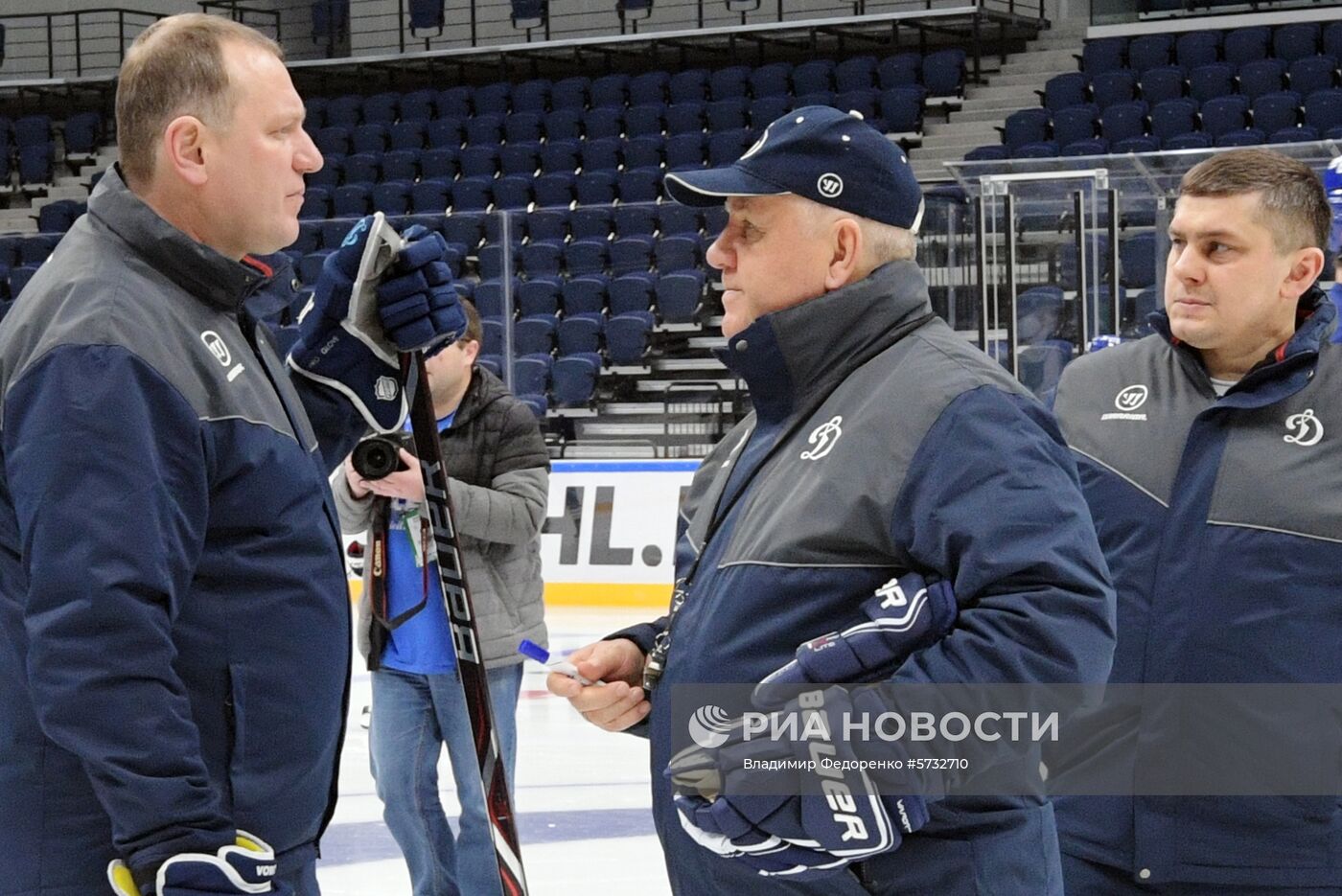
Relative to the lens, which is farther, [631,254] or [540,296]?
[631,254]

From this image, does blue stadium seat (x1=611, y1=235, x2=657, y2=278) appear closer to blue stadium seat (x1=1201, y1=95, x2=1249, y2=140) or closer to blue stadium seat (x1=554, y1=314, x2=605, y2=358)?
blue stadium seat (x1=554, y1=314, x2=605, y2=358)

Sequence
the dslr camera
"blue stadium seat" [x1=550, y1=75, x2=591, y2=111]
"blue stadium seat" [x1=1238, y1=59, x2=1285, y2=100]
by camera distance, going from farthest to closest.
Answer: "blue stadium seat" [x1=550, y1=75, x2=591, y2=111], "blue stadium seat" [x1=1238, y1=59, x2=1285, y2=100], the dslr camera

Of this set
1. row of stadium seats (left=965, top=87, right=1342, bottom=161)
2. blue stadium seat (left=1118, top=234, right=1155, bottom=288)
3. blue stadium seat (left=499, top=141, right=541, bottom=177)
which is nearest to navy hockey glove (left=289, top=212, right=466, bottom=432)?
blue stadium seat (left=1118, top=234, right=1155, bottom=288)

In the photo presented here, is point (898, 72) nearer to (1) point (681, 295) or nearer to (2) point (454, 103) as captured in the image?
(2) point (454, 103)

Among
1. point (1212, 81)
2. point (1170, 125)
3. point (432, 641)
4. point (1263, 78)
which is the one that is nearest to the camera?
point (432, 641)

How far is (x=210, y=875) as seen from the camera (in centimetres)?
179

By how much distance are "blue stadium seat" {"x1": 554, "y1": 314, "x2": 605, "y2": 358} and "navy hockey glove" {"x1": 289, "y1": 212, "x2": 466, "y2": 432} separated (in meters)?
→ 6.67

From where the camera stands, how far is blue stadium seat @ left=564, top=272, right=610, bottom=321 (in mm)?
9281

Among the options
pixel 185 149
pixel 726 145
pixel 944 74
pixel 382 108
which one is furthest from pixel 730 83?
pixel 185 149

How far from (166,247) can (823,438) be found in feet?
2.59

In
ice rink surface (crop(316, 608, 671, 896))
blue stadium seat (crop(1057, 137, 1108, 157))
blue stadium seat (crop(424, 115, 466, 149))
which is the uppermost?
blue stadium seat (crop(424, 115, 466, 149))

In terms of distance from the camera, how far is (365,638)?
12.3 ft

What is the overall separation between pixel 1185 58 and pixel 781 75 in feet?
11.5

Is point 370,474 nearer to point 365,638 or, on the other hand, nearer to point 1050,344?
point 365,638
